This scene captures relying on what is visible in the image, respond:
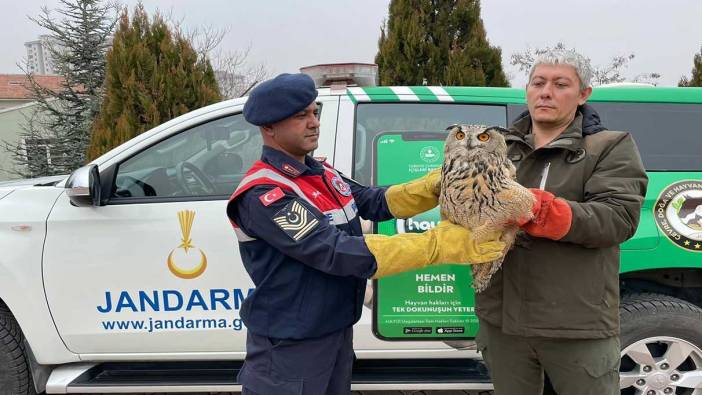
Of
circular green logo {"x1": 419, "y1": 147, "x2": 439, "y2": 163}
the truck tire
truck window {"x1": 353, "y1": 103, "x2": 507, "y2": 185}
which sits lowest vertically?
the truck tire

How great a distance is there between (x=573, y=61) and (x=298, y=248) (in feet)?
3.38

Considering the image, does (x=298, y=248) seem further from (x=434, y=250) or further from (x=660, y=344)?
(x=660, y=344)

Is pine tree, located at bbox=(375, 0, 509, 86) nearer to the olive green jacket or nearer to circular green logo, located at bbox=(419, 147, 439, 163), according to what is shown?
circular green logo, located at bbox=(419, 147, 439, 163)

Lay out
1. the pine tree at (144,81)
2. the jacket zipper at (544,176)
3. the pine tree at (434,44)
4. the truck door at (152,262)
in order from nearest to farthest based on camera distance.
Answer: the jacket zipper at (544,176) → the truck door at (152,262) → the pine tree at (144,81) → the pine tree at (434,44)

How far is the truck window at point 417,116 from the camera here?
8.23 ft

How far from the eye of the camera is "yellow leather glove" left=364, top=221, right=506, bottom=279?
4.50 feet

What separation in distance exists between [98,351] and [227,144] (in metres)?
1.23

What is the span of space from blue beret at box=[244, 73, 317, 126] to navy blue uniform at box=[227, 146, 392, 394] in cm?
13

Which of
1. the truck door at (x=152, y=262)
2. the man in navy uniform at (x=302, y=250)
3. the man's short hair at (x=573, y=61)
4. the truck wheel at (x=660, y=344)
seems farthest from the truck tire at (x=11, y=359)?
the truck wheel at (x=660, y=344)

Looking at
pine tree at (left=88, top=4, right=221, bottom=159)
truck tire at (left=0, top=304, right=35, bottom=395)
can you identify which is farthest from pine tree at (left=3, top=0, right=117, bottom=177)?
truck tire at (left=0, top=304, right=35, bottom=395)

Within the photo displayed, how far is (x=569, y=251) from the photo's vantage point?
1.54 metres

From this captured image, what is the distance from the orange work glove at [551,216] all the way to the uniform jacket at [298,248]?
48 cm

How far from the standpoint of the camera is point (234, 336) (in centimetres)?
246

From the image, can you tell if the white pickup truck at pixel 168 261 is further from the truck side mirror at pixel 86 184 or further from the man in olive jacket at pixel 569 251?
the man in olive jacket at pixel 569 251
